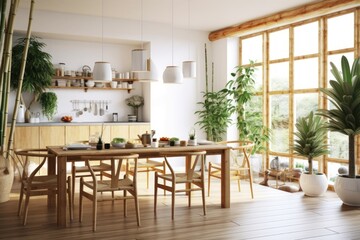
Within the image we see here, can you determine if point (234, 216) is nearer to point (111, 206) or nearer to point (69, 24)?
point (111, 206)

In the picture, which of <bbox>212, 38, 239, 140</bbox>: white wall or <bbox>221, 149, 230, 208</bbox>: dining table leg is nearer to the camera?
<bbox>221, 149, 230, 208</bbox>: dining table leg

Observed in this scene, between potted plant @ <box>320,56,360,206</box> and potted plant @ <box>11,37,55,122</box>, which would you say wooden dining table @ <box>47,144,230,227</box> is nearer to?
potted plant @ <box>320,56,360,206</box>

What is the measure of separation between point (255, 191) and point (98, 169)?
97.2 inches

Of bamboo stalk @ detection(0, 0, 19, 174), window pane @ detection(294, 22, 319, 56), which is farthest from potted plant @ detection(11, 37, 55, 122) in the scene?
window pane @ detection(294, 22, 319, 56)

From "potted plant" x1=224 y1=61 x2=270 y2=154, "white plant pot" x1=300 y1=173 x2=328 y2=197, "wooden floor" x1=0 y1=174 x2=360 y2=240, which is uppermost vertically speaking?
"potted plant" x1=224 y1=61 x2=270 y2=154

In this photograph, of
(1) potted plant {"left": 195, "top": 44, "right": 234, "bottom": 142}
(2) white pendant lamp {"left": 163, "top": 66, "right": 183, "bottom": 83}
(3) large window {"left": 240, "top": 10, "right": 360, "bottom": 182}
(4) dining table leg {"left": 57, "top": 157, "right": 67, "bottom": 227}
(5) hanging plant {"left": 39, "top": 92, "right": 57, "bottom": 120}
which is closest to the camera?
(4) dining table leg {"left": 57, "top": 157, "right": 67, "bottom": 227}

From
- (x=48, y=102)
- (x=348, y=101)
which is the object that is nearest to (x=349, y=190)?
(x=348, y=101)

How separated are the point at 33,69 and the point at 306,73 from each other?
4.80 m

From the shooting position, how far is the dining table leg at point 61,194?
439cm

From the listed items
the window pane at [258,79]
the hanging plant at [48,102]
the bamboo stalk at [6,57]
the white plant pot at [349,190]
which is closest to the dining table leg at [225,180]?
the white plant pot at [349,190]

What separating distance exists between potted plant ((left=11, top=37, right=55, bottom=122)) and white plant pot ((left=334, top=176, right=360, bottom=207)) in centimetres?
521

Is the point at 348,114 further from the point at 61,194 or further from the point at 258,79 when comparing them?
the point at 61,194

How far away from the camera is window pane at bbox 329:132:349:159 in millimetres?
6391

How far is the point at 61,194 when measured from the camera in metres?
4.39
